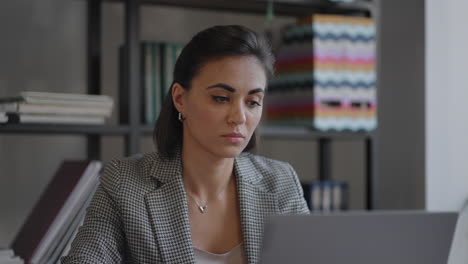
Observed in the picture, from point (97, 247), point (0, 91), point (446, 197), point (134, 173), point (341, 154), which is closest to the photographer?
point (97, 247)

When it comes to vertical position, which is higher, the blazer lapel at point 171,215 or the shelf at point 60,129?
the shelf at point 60,129

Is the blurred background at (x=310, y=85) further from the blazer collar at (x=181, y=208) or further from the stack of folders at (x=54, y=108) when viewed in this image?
the blazer collar at (x=181, y=208)

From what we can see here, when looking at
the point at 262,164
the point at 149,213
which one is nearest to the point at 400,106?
the point at 262,164

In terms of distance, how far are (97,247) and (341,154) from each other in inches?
65.7

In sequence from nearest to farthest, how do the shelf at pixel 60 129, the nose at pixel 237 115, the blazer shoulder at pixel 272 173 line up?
1. the nose at pixel 237 115
2. the blazer shoulder at pixel 272 173
3. the shelf at pixel 60 129

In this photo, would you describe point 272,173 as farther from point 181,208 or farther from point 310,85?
point 310,85

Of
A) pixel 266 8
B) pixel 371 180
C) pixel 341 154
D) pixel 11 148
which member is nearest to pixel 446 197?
pixel 371 180

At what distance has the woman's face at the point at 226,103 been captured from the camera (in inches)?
56.7

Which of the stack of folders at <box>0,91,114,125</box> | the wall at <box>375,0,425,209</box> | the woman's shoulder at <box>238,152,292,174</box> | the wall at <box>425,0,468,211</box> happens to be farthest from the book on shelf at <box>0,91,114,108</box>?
the wall at <box>425,0,468,211</box>

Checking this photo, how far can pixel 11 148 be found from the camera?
7.50 ft

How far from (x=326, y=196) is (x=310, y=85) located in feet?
1.37

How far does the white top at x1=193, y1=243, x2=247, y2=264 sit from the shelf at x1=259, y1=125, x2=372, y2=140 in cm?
71

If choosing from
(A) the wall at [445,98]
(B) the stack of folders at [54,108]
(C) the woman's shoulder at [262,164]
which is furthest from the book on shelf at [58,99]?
(A) the wall at [445,98]

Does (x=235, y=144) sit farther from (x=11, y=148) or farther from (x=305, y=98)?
(x=11, y=148)
